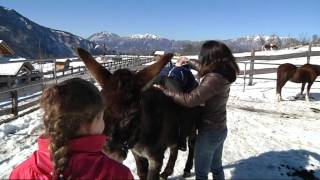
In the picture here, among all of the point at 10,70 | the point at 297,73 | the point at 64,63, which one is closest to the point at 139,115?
the point at 297,73

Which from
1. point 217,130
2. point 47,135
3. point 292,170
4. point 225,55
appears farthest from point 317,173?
point 47,135

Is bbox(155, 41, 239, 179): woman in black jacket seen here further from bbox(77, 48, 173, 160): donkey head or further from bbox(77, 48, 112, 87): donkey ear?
bbox(77, 48, 112, 87): donkey ear

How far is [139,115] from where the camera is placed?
335 centimetres

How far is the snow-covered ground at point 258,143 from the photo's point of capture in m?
5.54

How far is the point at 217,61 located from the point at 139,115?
1029 millimetres

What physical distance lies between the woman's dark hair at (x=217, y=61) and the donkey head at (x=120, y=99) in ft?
2.48

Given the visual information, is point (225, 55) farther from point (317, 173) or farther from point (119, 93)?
point (317, 173)

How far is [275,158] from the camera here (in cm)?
608

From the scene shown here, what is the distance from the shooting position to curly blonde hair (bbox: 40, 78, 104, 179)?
181cm

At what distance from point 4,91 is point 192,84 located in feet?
20.0

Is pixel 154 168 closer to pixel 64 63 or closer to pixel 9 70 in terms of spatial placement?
pixel 64 63

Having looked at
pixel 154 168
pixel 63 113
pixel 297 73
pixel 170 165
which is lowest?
pixel 170 165

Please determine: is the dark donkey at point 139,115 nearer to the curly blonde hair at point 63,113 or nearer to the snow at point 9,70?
the curly blonde hair at point 63,113

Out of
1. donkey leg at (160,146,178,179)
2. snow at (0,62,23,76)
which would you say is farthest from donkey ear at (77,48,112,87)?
snow at (0,62,23,76)
